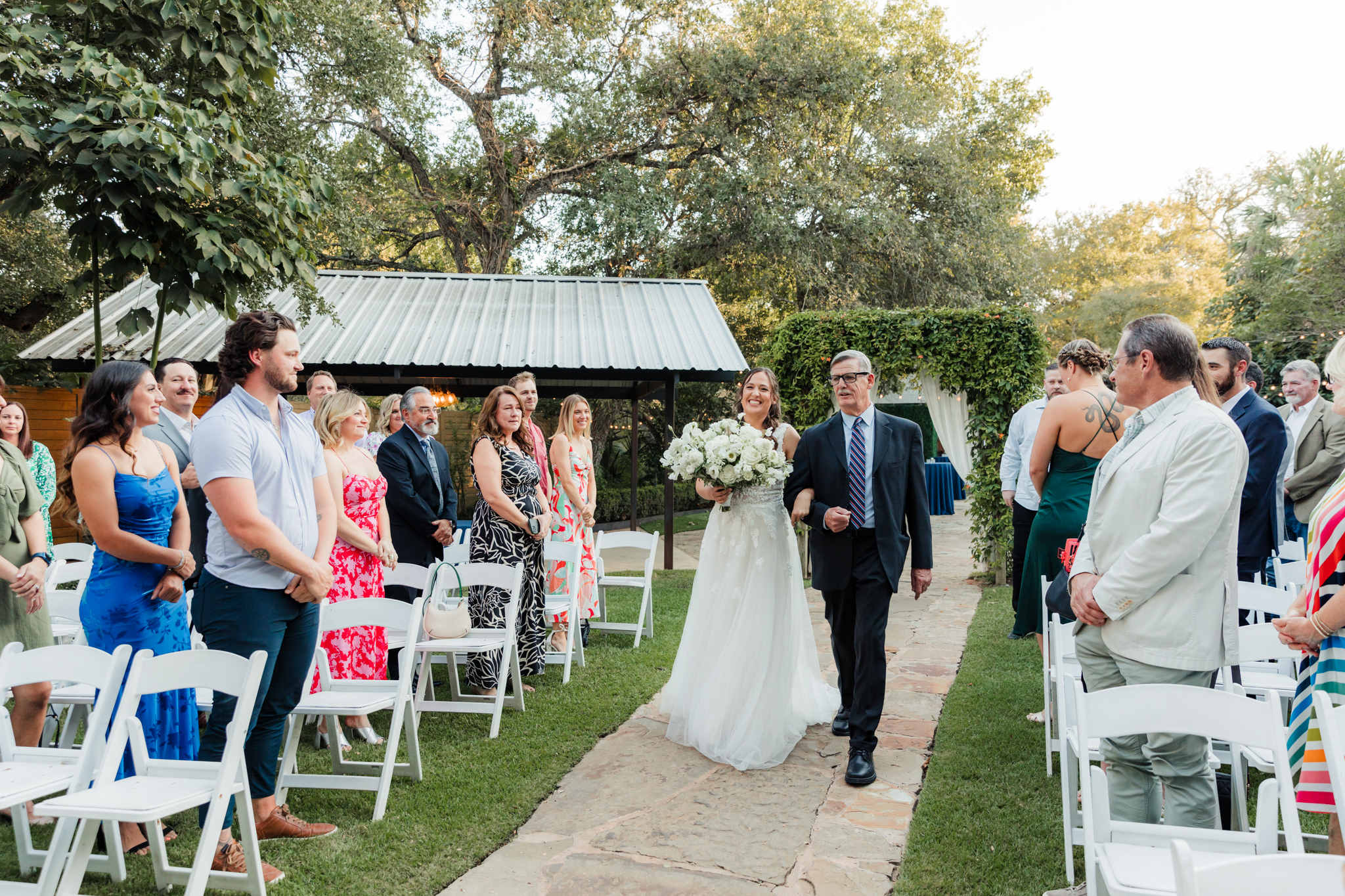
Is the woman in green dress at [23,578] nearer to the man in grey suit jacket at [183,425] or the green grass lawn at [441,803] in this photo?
the green grass lawn at [441,803]

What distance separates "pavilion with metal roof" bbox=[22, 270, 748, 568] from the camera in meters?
10.9

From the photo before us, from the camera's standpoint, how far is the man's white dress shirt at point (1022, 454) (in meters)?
6.56

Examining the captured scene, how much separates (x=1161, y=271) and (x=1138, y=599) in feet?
109

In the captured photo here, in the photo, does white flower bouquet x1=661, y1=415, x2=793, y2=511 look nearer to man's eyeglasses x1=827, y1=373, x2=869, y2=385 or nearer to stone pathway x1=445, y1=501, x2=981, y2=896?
man's eyeglasses x1=827, y1=373, x2=869, y2=385

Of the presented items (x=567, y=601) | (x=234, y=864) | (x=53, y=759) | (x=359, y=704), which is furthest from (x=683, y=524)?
(x=53, y=759)

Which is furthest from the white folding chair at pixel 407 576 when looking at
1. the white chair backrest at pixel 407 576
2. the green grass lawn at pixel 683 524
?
the green grass lawn at pixel 683 524

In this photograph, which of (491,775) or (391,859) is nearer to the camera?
(391,859)

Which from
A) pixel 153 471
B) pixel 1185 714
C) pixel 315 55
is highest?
pixel 315 55

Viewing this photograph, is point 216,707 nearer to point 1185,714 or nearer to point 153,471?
point 153,471

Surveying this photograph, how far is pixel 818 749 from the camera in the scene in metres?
4.68

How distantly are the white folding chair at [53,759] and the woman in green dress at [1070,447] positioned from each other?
452 cm

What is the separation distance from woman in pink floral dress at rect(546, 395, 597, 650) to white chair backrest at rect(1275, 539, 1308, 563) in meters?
5.17

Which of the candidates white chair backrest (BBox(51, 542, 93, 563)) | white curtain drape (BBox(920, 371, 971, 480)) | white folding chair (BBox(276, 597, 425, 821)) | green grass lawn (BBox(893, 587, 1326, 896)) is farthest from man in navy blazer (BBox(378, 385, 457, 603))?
white curtain drape (BBox(920, 371, 971, 480))

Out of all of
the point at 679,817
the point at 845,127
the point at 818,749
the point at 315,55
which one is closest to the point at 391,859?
the point at 679,817
